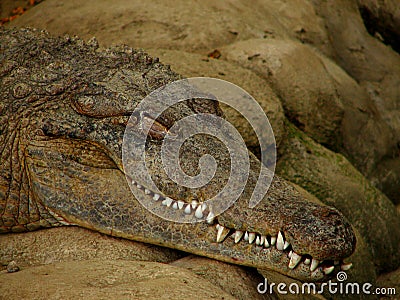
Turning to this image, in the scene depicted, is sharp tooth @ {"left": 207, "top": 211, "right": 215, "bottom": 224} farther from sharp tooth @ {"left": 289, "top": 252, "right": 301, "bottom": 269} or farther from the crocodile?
sharp tooth @ {"left": 289, "top": 252, "right": 301, "bottom": 269}

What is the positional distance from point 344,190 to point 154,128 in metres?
2.37

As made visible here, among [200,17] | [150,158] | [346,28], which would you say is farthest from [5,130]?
[346,28]

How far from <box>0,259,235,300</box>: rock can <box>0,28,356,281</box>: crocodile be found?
329mm

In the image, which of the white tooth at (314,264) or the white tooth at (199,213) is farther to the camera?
the white tooth at (199,213)

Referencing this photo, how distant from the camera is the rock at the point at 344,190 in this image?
531cm

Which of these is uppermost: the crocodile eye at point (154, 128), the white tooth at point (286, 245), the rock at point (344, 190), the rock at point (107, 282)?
the crocodile eye at point (154, 128)

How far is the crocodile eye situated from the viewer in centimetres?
372

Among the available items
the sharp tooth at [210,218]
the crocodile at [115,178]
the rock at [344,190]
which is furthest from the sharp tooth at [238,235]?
the rock at [344,190]

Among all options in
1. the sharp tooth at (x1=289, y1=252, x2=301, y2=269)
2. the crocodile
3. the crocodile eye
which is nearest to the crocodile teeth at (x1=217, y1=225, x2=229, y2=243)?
the crocodile

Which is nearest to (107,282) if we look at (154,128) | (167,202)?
(167,202)

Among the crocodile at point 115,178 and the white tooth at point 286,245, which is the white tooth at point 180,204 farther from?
the white tooth at point 286,245

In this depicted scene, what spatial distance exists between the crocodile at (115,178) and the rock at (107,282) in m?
0.33

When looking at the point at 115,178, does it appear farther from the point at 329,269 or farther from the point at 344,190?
the point at 344,190

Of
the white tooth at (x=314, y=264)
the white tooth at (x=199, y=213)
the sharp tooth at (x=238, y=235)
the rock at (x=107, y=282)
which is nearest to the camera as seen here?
the rock at (x=107, y=282)
